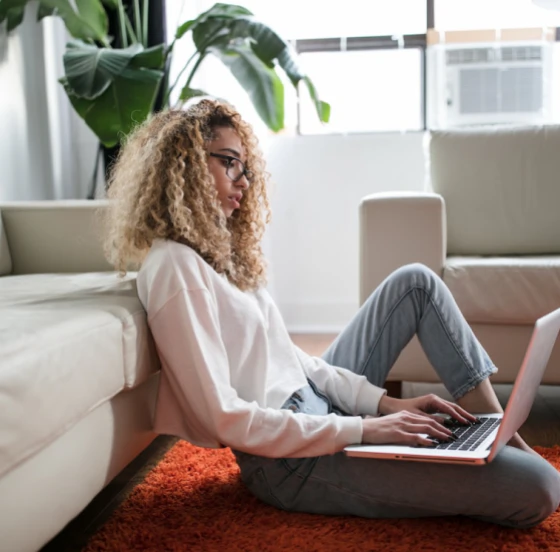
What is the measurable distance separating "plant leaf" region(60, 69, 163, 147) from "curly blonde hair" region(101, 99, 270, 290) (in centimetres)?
116

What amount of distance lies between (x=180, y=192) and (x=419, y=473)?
588 mm

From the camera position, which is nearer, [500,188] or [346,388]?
[346,388]

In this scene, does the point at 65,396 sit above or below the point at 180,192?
below

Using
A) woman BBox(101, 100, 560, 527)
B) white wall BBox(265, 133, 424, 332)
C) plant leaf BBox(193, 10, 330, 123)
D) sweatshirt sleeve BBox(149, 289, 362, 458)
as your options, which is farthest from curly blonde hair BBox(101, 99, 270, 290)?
white wall BBox(265, 133, 424, 332)

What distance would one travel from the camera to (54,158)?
309 cm

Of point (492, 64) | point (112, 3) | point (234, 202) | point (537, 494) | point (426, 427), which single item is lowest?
point (537, 494)

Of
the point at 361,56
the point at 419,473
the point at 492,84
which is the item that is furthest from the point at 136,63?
the point at 419,473

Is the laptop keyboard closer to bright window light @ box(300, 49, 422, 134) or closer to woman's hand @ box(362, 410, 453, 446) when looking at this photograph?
woman's hand @ box(362, 410, 453, 446)

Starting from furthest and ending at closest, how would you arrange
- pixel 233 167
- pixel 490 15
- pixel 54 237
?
1. pixel 490 15
2. pixel 54 237
3. pixel 233 167

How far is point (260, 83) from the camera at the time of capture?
2.86 metres

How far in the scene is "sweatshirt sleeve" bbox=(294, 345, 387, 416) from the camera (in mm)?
1394

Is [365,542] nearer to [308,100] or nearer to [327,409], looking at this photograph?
[327,409]

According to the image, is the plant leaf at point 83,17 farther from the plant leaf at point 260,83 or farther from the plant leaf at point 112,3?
the plant leaf at point 260,83

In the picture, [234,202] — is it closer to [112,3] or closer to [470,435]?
[470,435]
